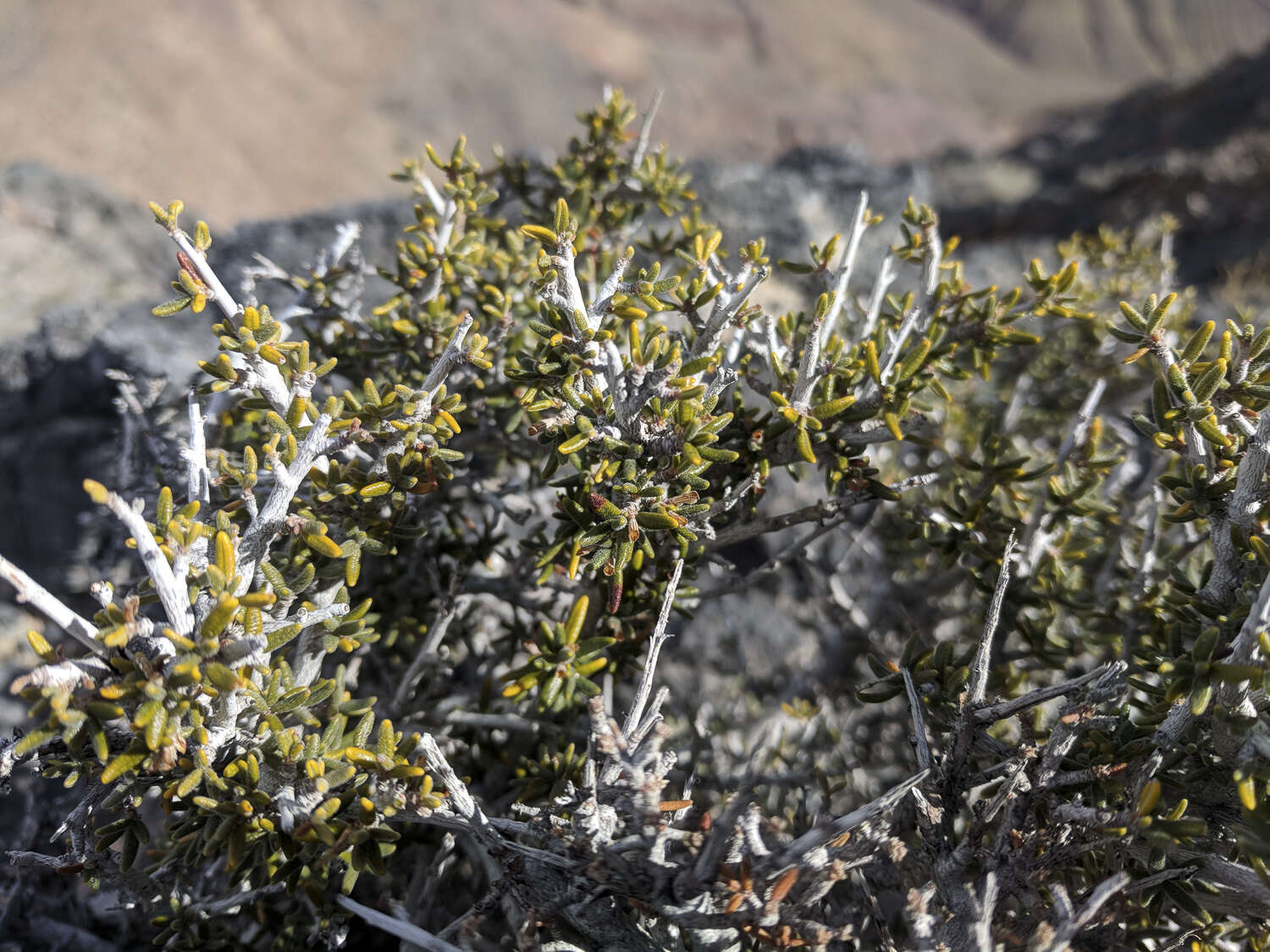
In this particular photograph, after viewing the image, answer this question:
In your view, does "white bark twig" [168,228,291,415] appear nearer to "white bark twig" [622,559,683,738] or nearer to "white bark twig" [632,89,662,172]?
"white bark twig" [622,559,683,738]

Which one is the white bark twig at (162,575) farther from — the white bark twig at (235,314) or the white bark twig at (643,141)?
the white bark twig at (643,141)

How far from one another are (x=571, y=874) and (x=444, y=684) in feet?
4.52

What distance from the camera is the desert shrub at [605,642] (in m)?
1.74

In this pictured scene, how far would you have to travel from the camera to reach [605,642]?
7.56 feet

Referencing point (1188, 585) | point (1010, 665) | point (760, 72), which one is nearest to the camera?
point (1188, 585)

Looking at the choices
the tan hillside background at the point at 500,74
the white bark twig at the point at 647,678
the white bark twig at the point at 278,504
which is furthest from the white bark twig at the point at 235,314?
the tan hillside background at the point at 500,74

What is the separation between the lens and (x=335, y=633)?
212 cm

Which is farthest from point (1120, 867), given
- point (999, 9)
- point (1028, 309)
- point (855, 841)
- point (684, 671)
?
point (999, 9)

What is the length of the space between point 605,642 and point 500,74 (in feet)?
114

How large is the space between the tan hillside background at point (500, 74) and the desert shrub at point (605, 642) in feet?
7.21

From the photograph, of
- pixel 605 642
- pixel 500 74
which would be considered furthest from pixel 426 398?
pixel 500 74

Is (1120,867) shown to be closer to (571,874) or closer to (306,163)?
(571,874)

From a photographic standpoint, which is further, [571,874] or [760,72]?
[760,72]

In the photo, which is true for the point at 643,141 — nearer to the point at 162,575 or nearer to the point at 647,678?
the point at 647,678
